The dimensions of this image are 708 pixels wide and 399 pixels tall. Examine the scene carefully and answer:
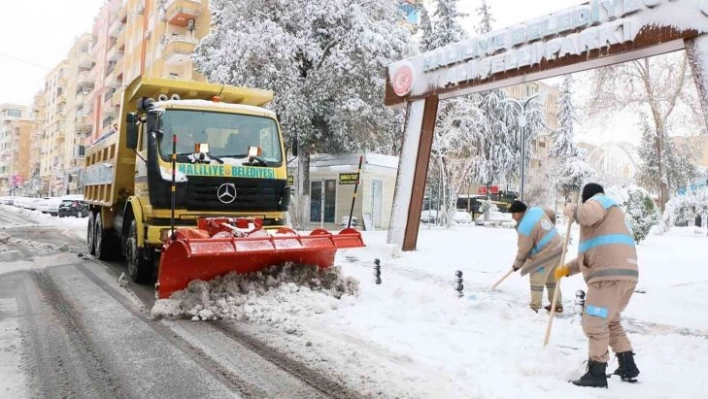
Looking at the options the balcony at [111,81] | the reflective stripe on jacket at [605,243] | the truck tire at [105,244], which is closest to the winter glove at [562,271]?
the reflective stripe on jacket at [605,243]

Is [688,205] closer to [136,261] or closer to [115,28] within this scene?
[136,261]

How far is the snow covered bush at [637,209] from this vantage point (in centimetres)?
1441

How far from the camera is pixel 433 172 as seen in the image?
91.8 feet

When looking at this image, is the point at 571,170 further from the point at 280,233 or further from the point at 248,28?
the point at 280,233

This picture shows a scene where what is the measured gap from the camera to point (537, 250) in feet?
20.6

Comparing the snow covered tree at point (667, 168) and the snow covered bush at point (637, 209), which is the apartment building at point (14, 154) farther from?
the snow covered bush at point (637, 209)

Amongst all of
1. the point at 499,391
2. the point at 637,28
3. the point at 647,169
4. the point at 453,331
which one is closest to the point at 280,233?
the point at 453,331

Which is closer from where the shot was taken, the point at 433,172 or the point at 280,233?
the point at 280,233

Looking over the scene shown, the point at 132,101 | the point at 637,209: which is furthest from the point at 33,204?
the point at 637,209

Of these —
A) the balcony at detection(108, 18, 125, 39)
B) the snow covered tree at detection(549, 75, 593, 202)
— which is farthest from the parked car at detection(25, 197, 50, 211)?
the snow covered tree at detection(549, 75, 593, 202)

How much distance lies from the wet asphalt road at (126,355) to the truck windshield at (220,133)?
2.08 m

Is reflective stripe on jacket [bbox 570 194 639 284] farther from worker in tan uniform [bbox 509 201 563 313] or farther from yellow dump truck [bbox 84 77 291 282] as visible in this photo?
yellow dump truck [bbox 84 77 291 282]

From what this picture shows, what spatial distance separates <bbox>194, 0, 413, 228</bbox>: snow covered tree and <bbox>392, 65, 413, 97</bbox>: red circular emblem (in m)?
5.52

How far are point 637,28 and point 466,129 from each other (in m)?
17.8
